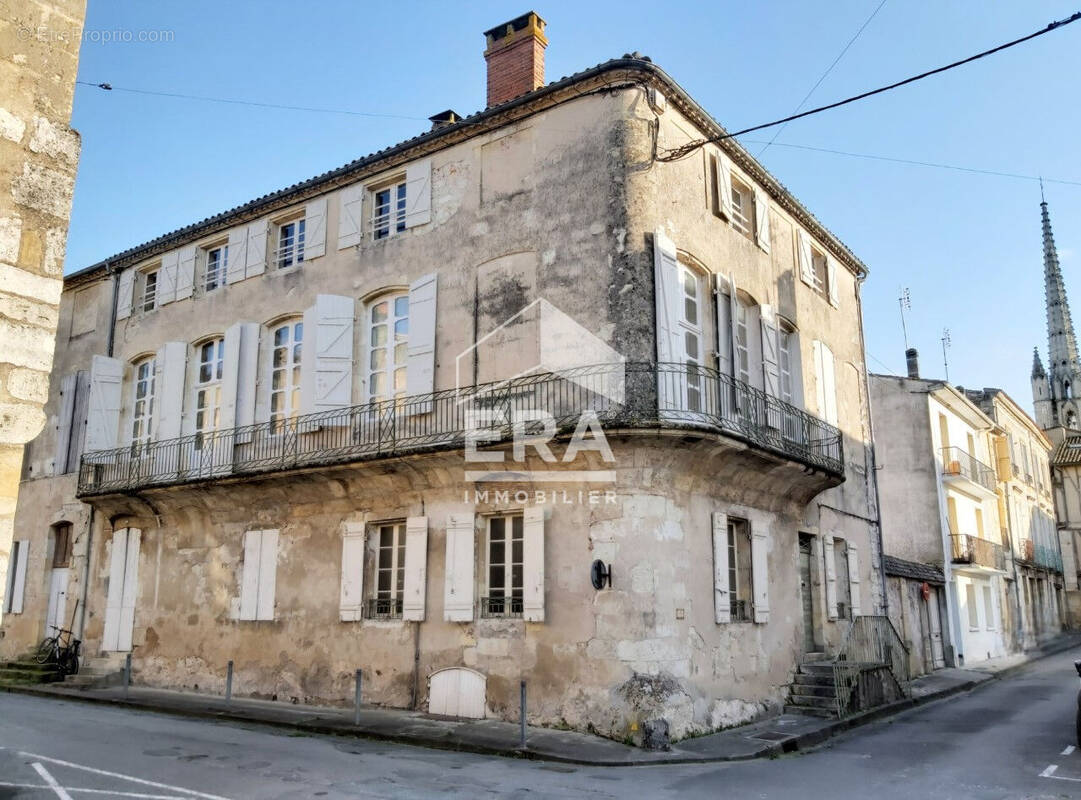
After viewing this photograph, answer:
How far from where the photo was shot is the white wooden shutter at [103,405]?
1900cm

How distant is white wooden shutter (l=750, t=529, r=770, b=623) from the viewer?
551 inches

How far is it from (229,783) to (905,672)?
13158 mm

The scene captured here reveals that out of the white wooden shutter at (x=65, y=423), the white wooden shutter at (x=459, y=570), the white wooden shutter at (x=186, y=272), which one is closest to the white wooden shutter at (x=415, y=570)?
the white wooden shutter at (x=459, y=570)

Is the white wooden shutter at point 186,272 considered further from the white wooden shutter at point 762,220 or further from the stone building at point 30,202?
the stone building at point 30,202

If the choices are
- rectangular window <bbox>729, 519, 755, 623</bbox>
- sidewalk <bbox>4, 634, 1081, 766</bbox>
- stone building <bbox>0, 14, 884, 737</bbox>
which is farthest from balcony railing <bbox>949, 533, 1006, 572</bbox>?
rectangular window <bbox>729, 519, 755, 623</bbox>

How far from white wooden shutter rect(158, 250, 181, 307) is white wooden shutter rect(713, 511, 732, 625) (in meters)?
12.6

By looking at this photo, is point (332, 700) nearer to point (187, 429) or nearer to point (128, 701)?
point (128, 701)


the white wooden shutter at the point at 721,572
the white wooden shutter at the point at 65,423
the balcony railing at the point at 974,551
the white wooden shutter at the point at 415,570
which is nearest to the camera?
the white wooden shutter at the point at 721,572

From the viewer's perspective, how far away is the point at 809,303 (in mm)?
18203

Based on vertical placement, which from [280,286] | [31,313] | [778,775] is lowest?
[778,775]

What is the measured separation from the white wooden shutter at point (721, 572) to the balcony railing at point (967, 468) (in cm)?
1535

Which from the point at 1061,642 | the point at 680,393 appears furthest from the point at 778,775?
the point at 1061,642

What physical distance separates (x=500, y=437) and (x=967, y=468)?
65.4 feet

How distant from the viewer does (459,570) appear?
13.4 m
